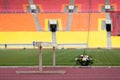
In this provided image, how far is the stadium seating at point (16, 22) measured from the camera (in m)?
33.8

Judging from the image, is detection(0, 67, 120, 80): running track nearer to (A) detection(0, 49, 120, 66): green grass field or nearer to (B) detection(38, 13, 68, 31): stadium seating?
(A) detection(0, 49, 120, 66): green grass field

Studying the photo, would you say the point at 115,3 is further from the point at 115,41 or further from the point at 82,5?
the point at 115,41

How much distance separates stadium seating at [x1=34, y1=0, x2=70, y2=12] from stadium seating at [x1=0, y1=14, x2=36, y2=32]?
7.22 ft

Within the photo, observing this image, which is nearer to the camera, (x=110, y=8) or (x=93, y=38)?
(x=93, y=38)

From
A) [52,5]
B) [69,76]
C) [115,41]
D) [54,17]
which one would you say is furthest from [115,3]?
[69,76]

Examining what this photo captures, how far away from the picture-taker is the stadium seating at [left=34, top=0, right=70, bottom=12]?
3622 centimetres

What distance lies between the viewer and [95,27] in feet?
112

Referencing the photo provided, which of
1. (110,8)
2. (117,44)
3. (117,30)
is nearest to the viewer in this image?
(117,44)

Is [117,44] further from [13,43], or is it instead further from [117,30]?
[13,43]

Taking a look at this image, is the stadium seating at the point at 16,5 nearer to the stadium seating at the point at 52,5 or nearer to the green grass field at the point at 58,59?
the stadium seating at the point at 52,5

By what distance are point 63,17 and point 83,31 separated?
2.78 metres

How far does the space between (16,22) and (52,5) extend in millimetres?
4052

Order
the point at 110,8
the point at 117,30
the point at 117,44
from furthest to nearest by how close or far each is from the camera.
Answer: the point at 110,8
the point at 117,30
the point at 117,44

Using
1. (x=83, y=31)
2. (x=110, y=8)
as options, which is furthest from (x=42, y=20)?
(x=110, y=8)
